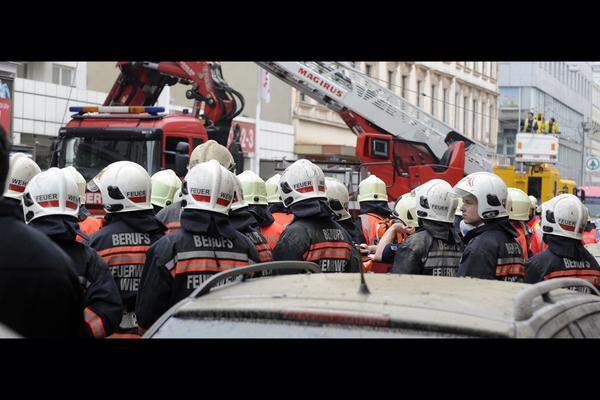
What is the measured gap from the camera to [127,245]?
602 centimetres

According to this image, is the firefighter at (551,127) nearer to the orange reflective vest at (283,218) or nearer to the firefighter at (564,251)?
the orange reflective vest at (283,218)

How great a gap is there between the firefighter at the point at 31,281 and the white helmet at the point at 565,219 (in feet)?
15.9

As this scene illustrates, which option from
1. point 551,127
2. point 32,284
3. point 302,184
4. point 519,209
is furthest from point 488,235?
point 551,127

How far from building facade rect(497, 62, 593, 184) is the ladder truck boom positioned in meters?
41.9

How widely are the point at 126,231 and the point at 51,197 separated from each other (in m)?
0.60

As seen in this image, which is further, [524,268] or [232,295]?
[524,268]

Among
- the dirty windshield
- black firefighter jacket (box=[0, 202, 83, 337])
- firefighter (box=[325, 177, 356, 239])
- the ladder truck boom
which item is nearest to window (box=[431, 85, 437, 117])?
the ladder truck boom

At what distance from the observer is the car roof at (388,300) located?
3029mm

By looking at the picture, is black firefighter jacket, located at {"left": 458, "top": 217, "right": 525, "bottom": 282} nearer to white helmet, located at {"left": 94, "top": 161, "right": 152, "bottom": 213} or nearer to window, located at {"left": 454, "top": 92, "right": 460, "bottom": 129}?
white helmet, located at {"left": 94, "top": 161, "right": 152, "bottom": 213}

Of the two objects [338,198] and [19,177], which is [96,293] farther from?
[338,198]

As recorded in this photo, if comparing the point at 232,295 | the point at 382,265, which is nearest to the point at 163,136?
the point at 382,265
